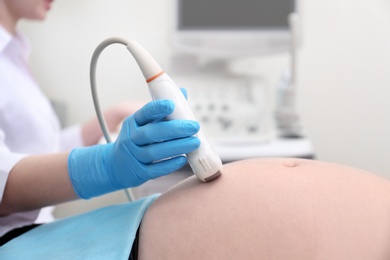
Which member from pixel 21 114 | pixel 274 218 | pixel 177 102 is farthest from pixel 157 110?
pixel 21 114

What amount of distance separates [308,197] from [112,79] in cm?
145

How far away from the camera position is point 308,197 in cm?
65

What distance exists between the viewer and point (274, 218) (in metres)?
0.63

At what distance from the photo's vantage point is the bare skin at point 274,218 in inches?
24.0

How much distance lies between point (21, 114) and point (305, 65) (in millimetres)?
1281

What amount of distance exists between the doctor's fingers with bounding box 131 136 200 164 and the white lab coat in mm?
348

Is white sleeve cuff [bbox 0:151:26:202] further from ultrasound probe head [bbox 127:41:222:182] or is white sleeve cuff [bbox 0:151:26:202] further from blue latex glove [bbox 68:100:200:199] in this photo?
ultrasound probe head [bbox 127:41:222:182]

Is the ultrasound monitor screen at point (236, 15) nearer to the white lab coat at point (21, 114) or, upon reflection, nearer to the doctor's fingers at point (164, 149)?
the white lab coat at point (21, 114)

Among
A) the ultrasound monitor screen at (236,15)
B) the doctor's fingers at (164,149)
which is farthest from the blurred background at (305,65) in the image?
the doctor's fingers at (164,149)

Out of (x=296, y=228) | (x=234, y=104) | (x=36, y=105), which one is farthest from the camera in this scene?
(x=234, y=104)

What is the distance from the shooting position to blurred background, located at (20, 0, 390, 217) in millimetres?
1964

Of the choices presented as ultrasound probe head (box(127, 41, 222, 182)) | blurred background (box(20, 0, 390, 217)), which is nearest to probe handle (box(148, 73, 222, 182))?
ultrasound probe head (box(127, 41, 222, 182))

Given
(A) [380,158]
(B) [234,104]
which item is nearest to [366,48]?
(A) [380,158]

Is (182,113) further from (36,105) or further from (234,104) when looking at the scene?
(234,104)
